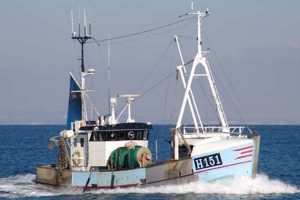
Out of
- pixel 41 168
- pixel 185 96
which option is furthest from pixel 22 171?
pixel 185 96

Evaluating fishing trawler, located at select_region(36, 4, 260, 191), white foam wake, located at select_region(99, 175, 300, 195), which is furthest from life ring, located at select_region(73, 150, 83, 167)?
white foam wake, located at select_region(99, 175, 300, 195)

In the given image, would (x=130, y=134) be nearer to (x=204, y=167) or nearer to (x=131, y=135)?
(x=131, y=135)

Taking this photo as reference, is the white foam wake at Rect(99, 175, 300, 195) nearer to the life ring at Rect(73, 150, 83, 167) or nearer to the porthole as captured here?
the porthole

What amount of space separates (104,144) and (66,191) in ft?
12.5

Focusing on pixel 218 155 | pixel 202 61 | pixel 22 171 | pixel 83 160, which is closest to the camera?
pixel 218 155

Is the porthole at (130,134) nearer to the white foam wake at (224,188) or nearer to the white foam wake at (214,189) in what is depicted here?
the white foam wake at (214,189)

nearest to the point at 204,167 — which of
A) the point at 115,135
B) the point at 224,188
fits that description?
the point at 224,188

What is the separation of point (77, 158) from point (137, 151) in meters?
4.97

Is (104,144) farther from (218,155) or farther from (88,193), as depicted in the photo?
Answer: (218,155)

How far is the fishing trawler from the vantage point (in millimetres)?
46312

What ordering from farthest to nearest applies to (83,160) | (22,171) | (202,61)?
(22,171) < (83,160) < (202,61)

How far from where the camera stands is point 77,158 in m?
52.5

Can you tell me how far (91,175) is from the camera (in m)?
50.1

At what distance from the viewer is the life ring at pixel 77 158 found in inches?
2067
